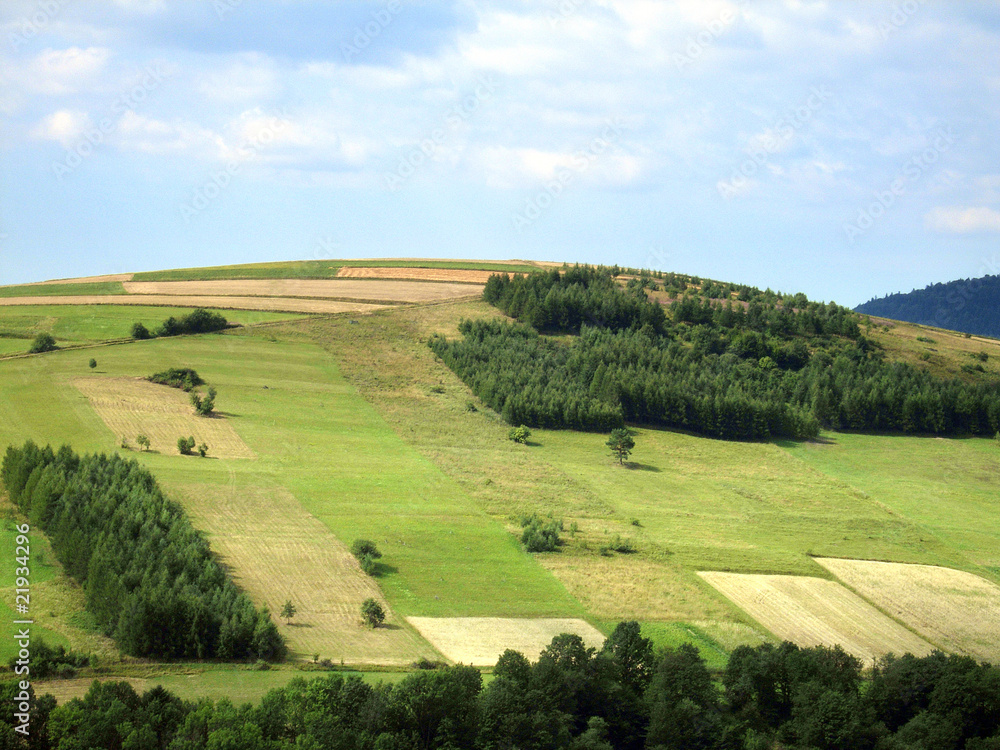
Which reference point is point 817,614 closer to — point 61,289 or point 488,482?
point 488,482

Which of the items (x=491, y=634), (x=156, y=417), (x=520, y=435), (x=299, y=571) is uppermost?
(x=156, y=417)

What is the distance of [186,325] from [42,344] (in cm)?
1752

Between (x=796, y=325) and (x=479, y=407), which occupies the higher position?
(x=796, y=325)

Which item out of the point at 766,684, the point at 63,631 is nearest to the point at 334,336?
the point at 63,631

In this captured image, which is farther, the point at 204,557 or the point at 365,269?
the point at 365,269

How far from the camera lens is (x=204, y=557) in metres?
56.0

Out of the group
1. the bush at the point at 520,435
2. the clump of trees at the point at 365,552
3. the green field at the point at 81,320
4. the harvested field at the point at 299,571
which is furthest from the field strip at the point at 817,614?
the green field at the point at 81,320

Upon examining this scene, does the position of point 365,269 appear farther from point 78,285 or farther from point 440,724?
point 440,724

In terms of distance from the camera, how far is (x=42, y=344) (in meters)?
105

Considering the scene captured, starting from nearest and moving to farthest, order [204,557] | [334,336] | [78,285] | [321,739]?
1. [321,739]
2. [204,557]
3. [334,336]
4. [78,285]

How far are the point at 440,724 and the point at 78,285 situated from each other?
128969 mm

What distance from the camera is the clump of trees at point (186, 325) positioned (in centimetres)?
11406

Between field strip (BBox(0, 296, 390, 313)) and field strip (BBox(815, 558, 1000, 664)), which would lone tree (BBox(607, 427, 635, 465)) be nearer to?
field strip (BBox(815, 558, 1000, 664))

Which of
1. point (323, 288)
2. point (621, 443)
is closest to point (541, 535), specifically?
point (621, 443)
